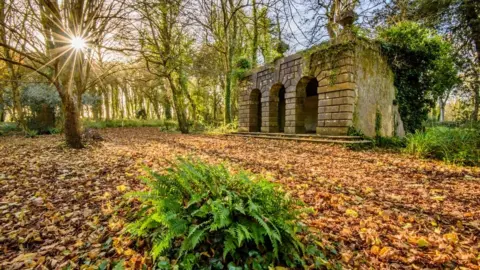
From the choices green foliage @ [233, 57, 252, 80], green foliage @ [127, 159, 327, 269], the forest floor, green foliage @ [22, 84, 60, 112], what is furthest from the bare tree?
green foliage @ [22, 84, 60, 112]

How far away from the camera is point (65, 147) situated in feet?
22.5

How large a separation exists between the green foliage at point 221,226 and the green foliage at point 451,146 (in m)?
5.57

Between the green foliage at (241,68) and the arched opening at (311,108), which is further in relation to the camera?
the green foliage at (241,68)

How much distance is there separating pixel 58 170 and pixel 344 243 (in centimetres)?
499

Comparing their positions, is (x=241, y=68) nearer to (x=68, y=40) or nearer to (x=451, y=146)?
(x=68, y=40)

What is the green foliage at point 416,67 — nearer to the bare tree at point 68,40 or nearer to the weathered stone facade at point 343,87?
the weathered stone facade at point 343,87

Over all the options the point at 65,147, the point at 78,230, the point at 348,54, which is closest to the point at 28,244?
the point at 78,230

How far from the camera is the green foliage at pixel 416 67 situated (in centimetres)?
946

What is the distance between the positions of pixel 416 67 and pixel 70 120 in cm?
1262

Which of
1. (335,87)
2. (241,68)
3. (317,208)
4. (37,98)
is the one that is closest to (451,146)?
(335,87)

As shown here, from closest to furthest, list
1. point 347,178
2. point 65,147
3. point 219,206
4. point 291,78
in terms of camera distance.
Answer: point 219,206 < point 347,178 < point 65,147 < point 291,78

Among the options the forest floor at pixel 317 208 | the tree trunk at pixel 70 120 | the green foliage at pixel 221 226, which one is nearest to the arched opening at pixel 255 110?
the forest floor at pixel 317 208

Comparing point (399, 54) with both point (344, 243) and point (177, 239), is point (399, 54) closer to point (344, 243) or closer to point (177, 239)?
point (344, 243)

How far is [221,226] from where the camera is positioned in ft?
5.58
